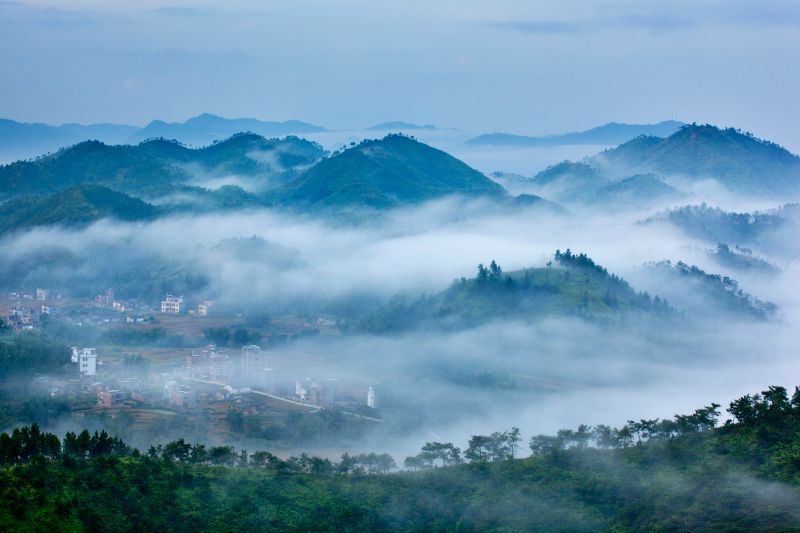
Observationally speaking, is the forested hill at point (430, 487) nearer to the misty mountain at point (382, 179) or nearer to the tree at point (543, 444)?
the tree at point (543, 444)

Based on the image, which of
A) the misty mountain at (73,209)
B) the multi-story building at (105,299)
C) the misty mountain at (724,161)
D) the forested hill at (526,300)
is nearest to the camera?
the forested hill at (526,300)

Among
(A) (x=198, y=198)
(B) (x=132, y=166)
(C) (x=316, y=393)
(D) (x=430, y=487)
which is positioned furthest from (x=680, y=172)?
(D) (x=430, y=487)

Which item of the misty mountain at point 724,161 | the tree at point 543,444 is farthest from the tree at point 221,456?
the misty mountain at point 724,161

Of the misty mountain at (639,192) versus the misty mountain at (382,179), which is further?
the misty mountain at (639,192)

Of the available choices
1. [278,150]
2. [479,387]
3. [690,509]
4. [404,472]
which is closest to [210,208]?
[278,150]

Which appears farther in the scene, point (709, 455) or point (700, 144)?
point (700, 144)

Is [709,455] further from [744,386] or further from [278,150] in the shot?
[278,150]

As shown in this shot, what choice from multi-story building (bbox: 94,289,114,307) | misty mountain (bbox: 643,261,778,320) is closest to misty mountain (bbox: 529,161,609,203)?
misty mountain (bbox: 643,261,778,320)
